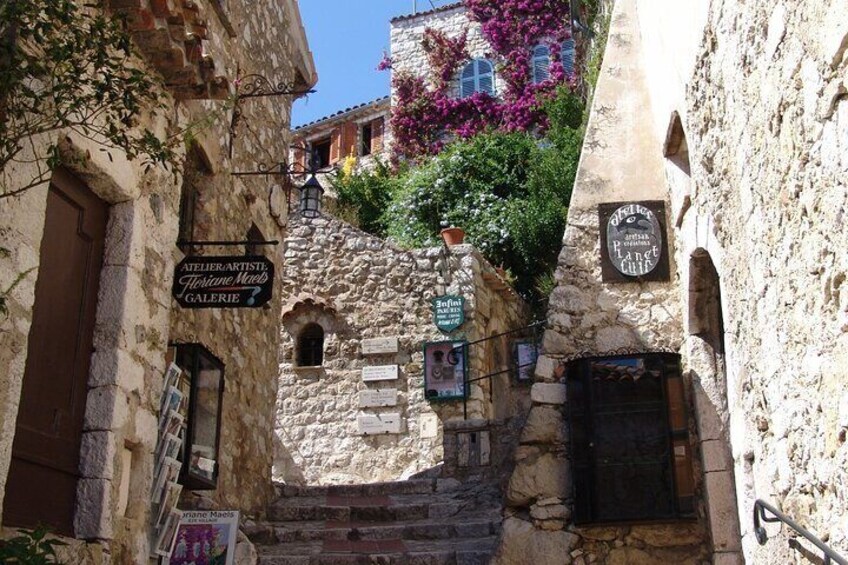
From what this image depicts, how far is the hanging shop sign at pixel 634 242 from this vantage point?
810 cm

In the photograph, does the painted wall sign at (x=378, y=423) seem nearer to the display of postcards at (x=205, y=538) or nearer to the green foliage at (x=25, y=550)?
the display of postcards at (x=205, y=538)

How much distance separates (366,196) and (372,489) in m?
12.0

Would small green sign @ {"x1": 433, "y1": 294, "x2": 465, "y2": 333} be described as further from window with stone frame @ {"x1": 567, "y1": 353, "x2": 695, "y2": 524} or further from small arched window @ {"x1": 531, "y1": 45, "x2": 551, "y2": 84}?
small arched window @ {"x1": 531, "y1": 45, "x2": 551, "y2": 84}

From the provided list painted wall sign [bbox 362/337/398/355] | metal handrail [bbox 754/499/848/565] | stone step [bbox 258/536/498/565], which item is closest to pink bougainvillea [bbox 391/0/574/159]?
painted wall sign [bbox 362/337/398/355]

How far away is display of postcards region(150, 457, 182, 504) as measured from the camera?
5.79 m

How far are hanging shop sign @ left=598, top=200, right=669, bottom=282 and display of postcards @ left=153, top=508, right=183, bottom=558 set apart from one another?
401cm

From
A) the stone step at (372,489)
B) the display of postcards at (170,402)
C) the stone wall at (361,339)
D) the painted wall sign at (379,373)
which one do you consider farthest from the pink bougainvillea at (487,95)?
the display of postcards at (170,402)

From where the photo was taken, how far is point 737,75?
527 cm

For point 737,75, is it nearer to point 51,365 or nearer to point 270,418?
point 51,365

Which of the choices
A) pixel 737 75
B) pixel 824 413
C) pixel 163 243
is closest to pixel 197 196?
pixel 163 243

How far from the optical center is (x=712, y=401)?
7.30m

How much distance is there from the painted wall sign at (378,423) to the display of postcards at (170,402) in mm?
7131

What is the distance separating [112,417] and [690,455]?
13.8 ft

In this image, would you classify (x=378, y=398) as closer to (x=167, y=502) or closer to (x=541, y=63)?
(x=167, y=502)
